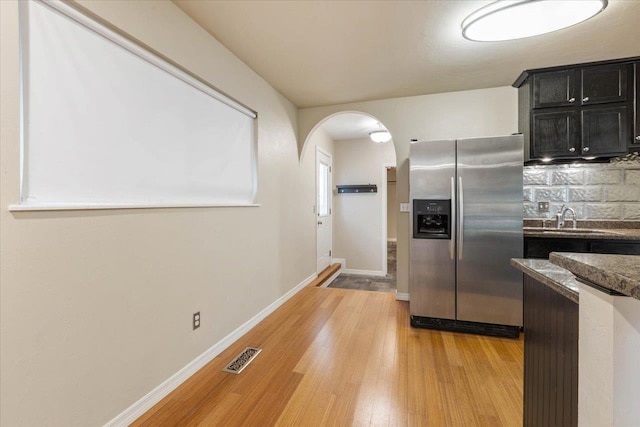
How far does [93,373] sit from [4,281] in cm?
63

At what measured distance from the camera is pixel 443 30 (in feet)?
7.12

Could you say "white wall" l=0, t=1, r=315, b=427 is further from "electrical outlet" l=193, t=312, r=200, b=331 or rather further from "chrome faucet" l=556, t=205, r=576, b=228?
"chrome faucet" l=556, t=205, r=576, b=228

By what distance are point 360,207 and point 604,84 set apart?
12.3 ft

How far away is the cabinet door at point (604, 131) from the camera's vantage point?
8.71 feet

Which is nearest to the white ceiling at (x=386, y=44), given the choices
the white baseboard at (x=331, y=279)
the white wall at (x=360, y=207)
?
the white wall at (x=360, y=207)

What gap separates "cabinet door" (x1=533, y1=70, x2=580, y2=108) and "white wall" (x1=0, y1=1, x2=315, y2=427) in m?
2.86

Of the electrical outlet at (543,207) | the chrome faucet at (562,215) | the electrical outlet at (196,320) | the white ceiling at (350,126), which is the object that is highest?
the white ceiling at (350,126)

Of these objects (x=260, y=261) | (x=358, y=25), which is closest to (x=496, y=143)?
(x=358, y=25)

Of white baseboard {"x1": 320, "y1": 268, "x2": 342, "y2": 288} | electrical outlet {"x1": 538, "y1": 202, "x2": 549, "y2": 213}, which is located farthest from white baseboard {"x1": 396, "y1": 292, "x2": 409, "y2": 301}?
electrical outlet {"x1": 538, "y1": 202, "x2": 549, "y2": 213}

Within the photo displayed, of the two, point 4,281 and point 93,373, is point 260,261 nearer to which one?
point 93,373

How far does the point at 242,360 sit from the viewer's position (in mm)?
2240

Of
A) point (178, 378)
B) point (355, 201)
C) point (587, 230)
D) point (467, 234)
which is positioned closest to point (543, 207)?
point (587, 230)

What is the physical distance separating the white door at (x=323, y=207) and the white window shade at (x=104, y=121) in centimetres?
274

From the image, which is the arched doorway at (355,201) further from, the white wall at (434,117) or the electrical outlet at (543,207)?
the electrical outlet at (543,207)
